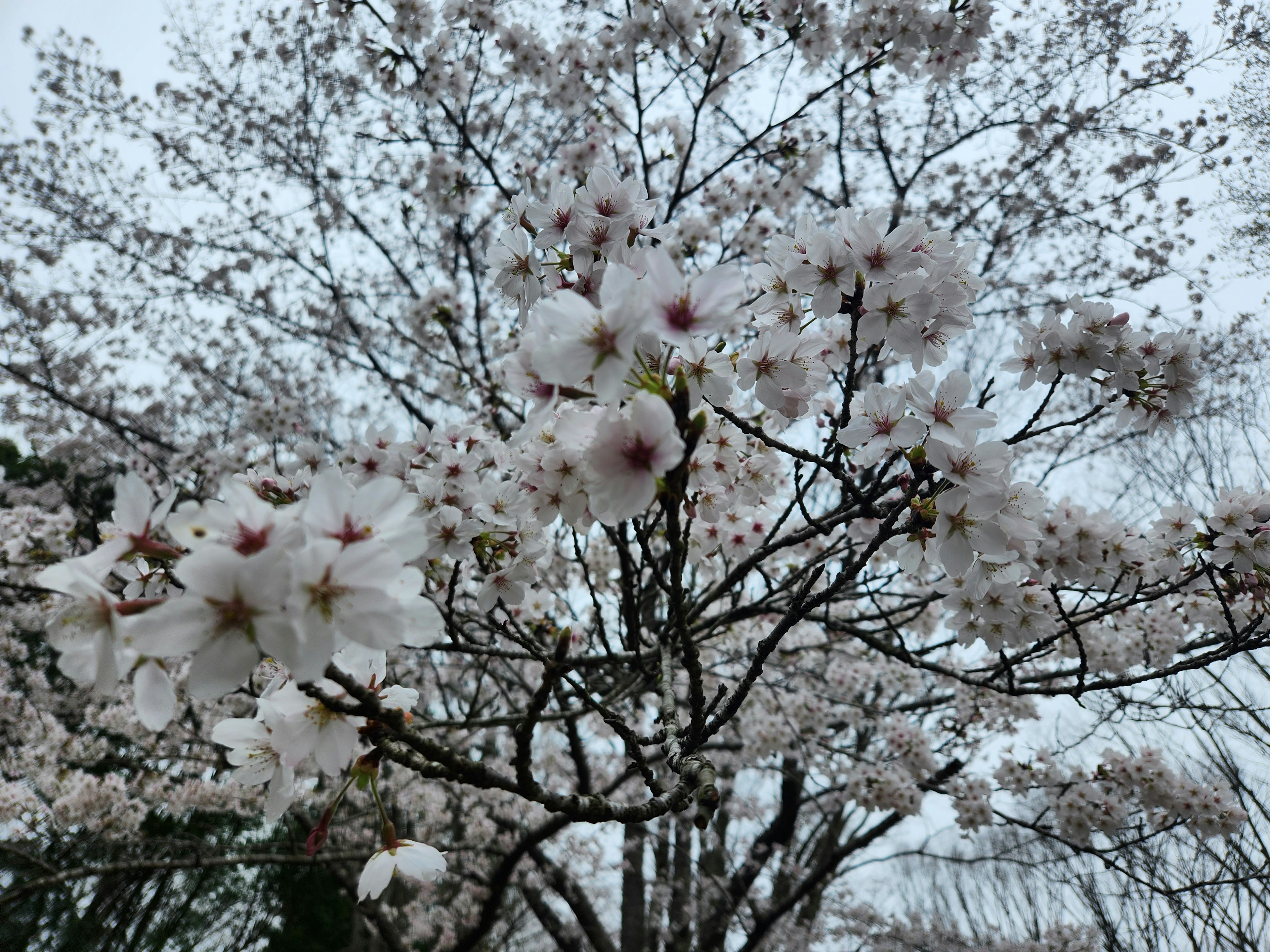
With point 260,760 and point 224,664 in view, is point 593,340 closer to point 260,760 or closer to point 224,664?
point 224,664

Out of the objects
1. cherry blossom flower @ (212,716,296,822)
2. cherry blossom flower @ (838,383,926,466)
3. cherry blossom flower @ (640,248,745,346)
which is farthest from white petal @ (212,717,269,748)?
cherry blossom flower @ (838,383,926,466)

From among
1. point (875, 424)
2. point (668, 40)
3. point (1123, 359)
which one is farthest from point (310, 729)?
point (668, 40)

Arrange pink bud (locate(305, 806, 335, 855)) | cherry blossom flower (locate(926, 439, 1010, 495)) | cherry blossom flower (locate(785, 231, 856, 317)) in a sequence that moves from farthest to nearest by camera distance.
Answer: cherry blossom flower (locate(785, 231, 856, 317)), cherry blossom flower (locate(926, 439, 1010, 495)), pink bud (locate(305, 806, 335, 855))

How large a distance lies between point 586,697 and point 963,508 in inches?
37.3

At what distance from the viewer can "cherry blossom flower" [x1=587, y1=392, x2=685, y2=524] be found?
87 centimetres

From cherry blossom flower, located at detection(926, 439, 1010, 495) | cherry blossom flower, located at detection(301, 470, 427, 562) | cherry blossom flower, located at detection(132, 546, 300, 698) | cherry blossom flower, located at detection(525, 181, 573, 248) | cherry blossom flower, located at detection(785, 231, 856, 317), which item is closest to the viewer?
cherry blossom flower, located at detection(132, 546, 300, 698)

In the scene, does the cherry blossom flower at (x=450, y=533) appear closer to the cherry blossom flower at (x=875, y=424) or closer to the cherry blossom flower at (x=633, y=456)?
the cherry blossom flower at (x=633, y=456)

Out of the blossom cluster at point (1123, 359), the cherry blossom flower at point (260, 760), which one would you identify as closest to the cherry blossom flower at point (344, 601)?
the cherry blossom flower at point (260, 760)

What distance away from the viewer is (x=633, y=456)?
3.06ft

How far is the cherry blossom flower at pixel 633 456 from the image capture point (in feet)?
2.85

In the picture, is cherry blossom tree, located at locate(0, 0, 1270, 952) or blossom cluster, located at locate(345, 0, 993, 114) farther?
blossom cluster, located at locate(345, 0, 993, 114)

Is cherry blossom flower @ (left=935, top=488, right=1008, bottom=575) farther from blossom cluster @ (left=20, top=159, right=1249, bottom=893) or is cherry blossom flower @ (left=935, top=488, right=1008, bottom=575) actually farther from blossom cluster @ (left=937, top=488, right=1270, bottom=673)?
blossom cluster @ (left=937, top=488, right=1270, bottom=673)

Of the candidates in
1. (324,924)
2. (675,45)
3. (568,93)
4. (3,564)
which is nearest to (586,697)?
(568,93)

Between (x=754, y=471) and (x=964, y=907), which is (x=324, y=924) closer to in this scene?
(x=964, y=907)
